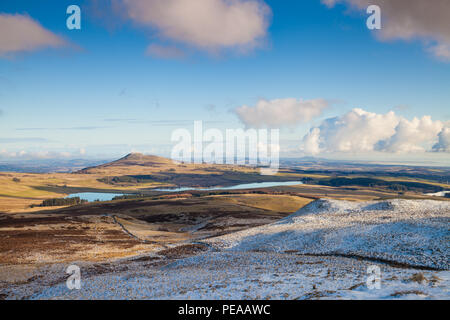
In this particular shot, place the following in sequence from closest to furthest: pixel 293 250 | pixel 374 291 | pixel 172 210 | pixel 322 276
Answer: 1. pixel 374 291
2. pixel 322 276
3. pixel 293 250
4. pixel 172 210

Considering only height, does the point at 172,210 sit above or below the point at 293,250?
below

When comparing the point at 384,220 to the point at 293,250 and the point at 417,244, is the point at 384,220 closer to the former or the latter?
the point at 417,244

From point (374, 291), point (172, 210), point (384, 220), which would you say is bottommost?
point (172, 210)

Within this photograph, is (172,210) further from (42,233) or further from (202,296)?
(202,296)

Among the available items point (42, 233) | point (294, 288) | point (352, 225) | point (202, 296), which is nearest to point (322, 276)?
point (294, 288)

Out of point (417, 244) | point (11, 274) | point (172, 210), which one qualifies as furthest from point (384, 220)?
point (172, 210)

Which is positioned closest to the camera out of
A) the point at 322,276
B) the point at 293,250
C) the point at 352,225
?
the point at 322,276

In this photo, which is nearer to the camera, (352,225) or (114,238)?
(352,225)
